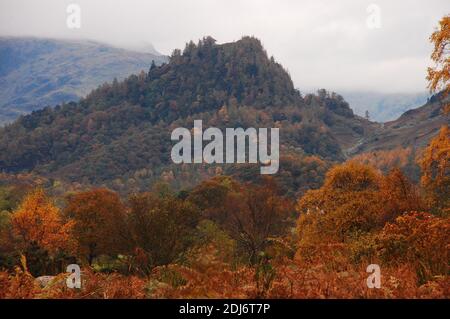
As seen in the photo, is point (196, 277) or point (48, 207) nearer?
point (196, 277)

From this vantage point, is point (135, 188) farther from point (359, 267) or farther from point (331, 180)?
point (359, 267)

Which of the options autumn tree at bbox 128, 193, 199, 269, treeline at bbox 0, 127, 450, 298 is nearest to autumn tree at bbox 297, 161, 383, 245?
treeline at bbox 0, 127, 450, 298

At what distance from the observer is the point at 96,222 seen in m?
51.8

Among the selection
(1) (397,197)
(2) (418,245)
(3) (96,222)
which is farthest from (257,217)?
(2) (418,245)

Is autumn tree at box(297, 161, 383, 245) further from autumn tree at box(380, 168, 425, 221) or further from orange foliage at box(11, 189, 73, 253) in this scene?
orange foliage at box(11, 189, 73, 253)

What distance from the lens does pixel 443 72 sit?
18.1m

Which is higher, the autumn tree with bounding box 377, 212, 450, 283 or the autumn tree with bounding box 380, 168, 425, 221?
the autumn tree with bounding box 377, 212, 450, 283

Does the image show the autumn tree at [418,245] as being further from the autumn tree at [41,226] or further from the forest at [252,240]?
the autumn tree at [41,226]

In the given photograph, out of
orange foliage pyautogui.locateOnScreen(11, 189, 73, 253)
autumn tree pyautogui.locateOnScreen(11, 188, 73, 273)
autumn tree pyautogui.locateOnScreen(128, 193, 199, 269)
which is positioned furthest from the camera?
orange foliage pyautogui.locateOnScreen(11, 189, 73, 253)

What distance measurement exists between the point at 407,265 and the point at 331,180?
1320 inches

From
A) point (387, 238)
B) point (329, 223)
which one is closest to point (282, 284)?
point (387, 238)

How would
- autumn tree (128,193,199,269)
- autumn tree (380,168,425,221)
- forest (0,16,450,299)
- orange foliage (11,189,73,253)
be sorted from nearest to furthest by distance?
1. forest (0,16,450,299)
2. autumn tree (128,193,199,269)
3. autumn tree (380,168,425,221)
4. orange foliage (11,189,73,253)

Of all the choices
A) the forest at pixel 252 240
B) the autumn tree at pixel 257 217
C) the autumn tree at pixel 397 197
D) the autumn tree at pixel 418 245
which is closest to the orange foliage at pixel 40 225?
the forest at pixel 252 240

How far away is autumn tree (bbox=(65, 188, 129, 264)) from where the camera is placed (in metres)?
38.9
